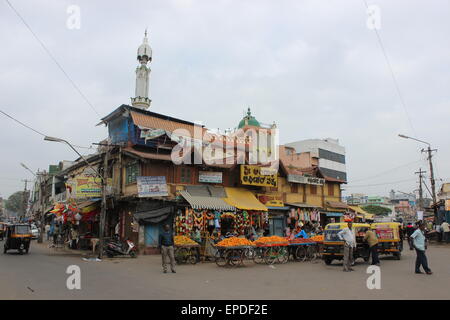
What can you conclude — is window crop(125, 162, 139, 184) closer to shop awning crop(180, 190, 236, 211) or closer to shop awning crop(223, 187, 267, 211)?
shop awning crop(180, 190, 236, 211)

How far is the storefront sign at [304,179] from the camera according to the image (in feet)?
105

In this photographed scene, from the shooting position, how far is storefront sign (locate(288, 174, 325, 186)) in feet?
105

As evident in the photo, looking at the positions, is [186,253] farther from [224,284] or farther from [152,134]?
[152,134]

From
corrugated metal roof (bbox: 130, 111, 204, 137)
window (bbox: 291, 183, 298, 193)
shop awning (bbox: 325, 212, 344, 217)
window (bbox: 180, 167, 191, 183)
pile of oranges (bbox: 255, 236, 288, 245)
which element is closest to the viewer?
pile of oranges (bbox: 255, 236, 288, 245)

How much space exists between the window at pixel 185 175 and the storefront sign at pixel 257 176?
4.27 meters

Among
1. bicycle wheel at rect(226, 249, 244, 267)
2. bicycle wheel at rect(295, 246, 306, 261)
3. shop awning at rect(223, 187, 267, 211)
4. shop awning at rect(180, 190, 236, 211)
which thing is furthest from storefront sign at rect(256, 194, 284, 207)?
bicycle wheel at rect(226, 249, 244, 267)

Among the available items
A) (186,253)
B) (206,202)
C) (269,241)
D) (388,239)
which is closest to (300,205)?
(206,202)

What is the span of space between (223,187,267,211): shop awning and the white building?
4200 cm

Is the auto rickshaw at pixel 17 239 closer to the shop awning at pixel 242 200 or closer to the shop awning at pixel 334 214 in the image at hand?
the shop awning at pixel 242 200

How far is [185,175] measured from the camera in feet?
82.9

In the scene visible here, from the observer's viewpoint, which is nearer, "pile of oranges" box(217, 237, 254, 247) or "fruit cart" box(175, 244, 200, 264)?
"pile of oranges" box(217, 237, 254, 247)

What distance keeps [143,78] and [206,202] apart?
24820mm
